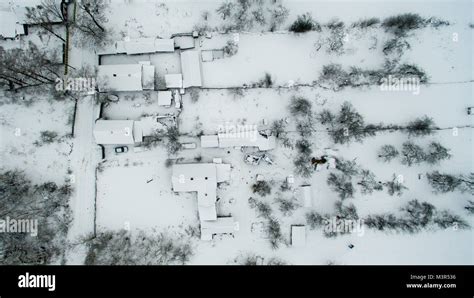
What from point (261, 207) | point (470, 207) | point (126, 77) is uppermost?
point (126, 77)

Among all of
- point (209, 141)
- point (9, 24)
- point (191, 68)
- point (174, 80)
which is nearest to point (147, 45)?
point (174, 80)

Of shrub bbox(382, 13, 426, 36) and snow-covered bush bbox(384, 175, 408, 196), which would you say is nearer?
shrub bbox(382, 13, 426, 36)

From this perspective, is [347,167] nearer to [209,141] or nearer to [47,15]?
[209,141]

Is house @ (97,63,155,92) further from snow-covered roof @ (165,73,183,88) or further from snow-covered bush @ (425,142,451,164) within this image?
snow-covered bush @ (425,142,451,164)

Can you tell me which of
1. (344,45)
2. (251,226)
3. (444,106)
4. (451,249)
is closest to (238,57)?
(344,45)

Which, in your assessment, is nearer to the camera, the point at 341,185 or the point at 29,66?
the point at 29,66

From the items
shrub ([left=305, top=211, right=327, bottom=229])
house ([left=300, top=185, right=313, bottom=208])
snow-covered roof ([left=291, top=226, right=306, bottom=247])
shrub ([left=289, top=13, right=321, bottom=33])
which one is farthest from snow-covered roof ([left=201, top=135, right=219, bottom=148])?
shrub ([left=289, top=13, right=321, bottom=33])

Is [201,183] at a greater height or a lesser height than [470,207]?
greater
